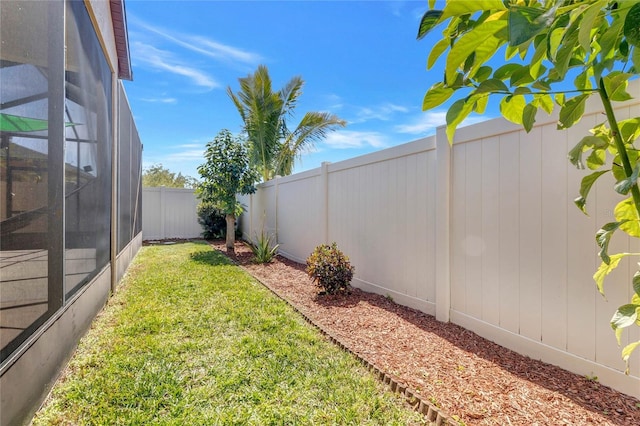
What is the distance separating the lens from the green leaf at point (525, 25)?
578 mm

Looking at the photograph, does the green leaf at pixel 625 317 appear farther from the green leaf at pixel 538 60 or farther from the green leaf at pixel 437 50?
the green leaf at pixel 437 50

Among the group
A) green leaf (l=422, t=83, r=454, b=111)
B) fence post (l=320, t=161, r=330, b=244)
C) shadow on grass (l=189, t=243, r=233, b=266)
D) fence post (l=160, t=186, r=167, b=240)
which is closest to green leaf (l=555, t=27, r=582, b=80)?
green leaf (l=422, t=83, r=454, b=111)

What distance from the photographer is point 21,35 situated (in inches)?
64.4

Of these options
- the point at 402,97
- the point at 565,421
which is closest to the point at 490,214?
the point at 565,421

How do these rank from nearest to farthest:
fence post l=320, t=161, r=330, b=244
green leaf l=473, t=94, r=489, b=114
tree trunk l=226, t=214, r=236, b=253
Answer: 1. green leaf l=473, t=94, r=489, b=114
2. fence post l=320, t=161, r=330, b=244
3. tree trunk l=226, t=214, r=236, b=253

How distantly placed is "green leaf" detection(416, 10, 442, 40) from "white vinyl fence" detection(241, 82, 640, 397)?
6.79 ft

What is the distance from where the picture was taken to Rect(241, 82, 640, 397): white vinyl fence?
2088 mm

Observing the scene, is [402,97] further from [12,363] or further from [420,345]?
Answer: [12,363]

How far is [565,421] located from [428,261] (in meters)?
1.81

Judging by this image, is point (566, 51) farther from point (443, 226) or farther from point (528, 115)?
point (443, 226)

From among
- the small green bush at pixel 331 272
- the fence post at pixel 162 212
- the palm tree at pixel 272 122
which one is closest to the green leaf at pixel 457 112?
the small green bush at pixel 331 272

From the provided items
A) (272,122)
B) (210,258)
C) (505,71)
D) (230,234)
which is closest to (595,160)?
(505,71)

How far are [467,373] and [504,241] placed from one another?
115cm

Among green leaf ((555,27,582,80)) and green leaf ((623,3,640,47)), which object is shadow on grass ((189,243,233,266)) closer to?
green leaf ((555,27,582,80))
